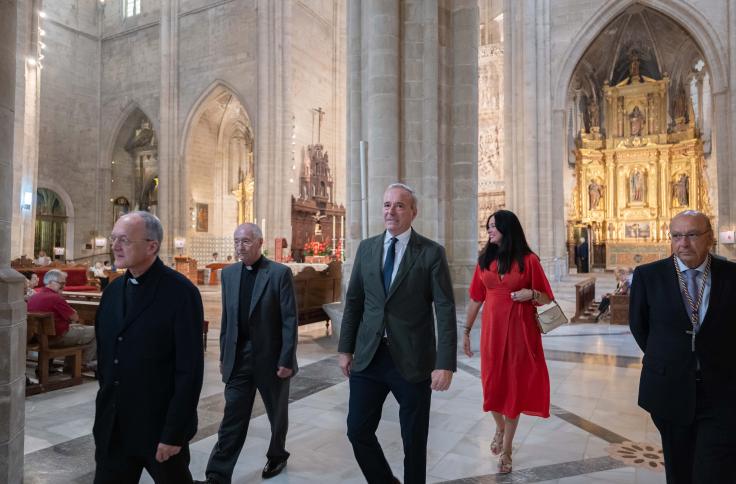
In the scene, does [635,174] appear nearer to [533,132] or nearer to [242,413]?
[533,132]

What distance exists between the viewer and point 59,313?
5.78 metres

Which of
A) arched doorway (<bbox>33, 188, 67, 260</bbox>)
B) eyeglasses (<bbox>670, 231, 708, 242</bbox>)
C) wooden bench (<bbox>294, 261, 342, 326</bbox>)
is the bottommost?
wooden bench (<bbox>294, 261, 342, 326</bbox>)

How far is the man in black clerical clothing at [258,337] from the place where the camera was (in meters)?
3.28

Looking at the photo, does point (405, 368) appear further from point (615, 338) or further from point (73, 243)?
point (73, 243)

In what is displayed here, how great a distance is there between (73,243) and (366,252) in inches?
1084

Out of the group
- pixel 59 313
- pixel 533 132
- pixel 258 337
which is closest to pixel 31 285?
pixel 59 313

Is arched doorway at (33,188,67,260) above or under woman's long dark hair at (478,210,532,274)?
above

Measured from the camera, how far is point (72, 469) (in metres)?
3.48

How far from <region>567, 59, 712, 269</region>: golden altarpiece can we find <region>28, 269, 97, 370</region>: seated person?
2694 cm

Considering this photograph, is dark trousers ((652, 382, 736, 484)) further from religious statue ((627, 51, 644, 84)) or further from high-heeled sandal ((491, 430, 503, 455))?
religious statue ((627, 51, 644, 84))

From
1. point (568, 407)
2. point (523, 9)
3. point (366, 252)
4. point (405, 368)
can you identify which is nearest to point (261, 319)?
point (366, 252)

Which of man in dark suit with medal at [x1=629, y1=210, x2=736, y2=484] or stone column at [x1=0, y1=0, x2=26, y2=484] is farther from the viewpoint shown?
stone column at [x1=0, y1=0, x2=26, y2=484]

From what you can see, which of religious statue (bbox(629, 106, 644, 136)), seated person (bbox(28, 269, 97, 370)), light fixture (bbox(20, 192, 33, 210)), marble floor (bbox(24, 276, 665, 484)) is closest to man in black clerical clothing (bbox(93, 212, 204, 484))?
marble floor (bbox(24, 276, 665, 484))

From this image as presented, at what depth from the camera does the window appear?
2690 centimetres
